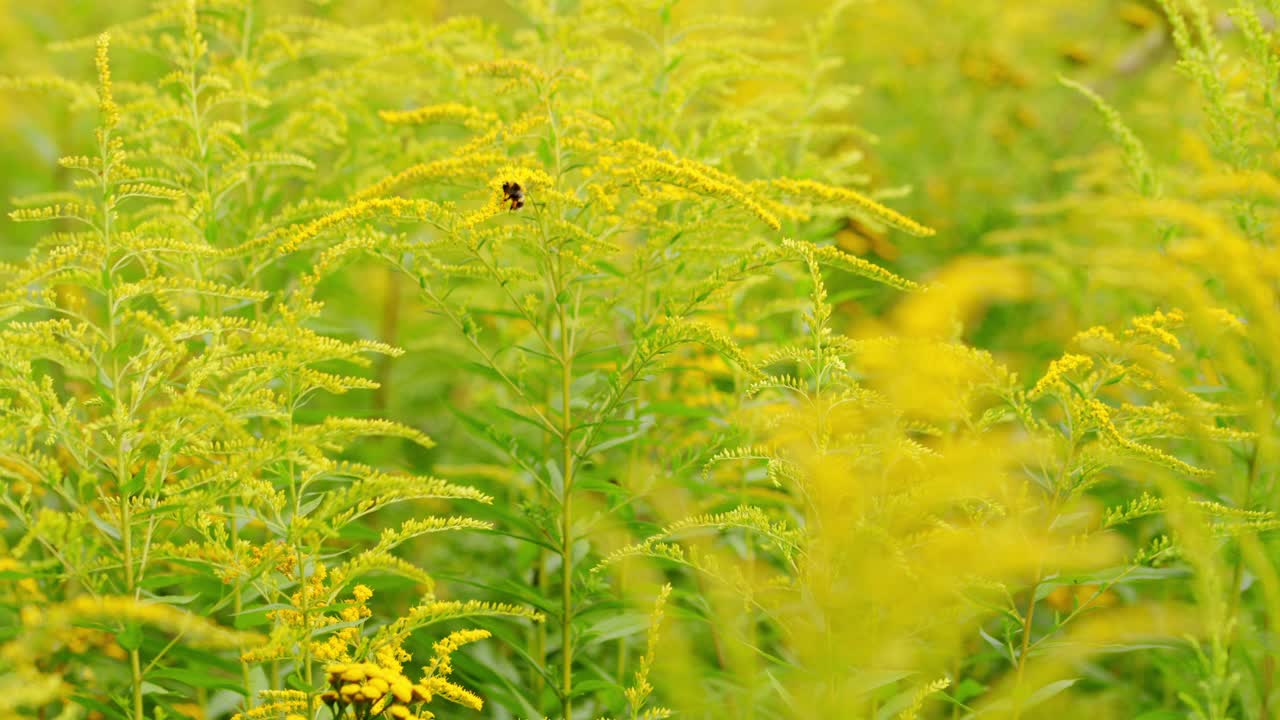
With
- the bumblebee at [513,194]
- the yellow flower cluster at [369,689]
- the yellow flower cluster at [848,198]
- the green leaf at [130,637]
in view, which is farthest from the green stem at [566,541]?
the green leaf at [130,637]

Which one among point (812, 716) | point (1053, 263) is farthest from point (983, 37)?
point (812, 716)

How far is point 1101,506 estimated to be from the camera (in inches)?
103

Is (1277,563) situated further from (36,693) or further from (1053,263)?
(36,693)

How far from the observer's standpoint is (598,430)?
1.99 metres

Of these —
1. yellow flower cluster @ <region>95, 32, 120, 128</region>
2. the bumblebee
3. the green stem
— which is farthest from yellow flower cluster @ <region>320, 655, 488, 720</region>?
yellow flower cluster @ <region>95, 32, 120, 128</region>

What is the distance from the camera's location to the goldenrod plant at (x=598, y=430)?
65.1 inches

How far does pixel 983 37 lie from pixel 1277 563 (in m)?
4.56

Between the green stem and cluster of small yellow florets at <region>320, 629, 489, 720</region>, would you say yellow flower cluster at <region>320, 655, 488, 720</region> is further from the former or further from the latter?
the green stem

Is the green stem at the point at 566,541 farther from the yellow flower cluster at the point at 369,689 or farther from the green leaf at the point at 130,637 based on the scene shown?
the green leaf at the point at 130,637

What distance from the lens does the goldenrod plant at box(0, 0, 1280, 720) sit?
1653 millimetres

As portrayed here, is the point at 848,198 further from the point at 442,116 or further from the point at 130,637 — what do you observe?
the point at 130,637

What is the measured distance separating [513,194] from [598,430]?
49 cm

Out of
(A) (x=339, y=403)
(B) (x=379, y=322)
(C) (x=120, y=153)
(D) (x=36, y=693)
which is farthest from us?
(B) (x=379, y=322)

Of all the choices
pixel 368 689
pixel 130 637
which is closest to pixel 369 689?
pixel 368 689
